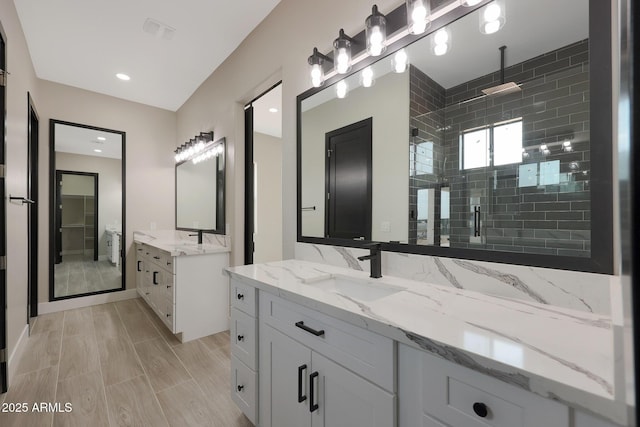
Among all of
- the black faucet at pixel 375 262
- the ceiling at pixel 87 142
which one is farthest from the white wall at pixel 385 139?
the ceiling at pixel 87 142

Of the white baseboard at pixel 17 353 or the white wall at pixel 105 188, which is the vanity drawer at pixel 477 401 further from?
the white wall at pixel 105 188

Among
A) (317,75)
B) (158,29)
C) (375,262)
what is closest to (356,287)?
(375,262)

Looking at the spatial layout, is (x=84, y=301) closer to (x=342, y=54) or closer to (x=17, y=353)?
(x=17, y=353)

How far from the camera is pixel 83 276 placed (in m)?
3.50

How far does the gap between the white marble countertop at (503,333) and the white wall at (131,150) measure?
137 inches

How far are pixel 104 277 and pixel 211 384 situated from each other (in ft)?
9.03

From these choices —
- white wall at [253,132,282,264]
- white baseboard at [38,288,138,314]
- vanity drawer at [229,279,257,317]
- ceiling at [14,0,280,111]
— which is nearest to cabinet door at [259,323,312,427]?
vanity drawer at [229,279,257,317]

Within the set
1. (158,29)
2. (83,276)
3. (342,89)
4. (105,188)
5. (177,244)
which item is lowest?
(83,276)

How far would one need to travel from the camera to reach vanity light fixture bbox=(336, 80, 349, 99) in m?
1.65

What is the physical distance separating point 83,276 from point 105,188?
1.15 metres

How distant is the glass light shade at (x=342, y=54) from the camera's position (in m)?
1.51

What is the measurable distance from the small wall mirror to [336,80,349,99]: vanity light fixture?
1627 mm

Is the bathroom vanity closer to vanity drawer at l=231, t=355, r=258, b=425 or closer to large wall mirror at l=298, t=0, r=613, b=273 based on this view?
vanity drawer at l=231, t=355, r=258, b=425

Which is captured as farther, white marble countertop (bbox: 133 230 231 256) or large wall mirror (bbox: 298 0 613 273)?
white marble countertop (bbox: 133 230 231 256)
